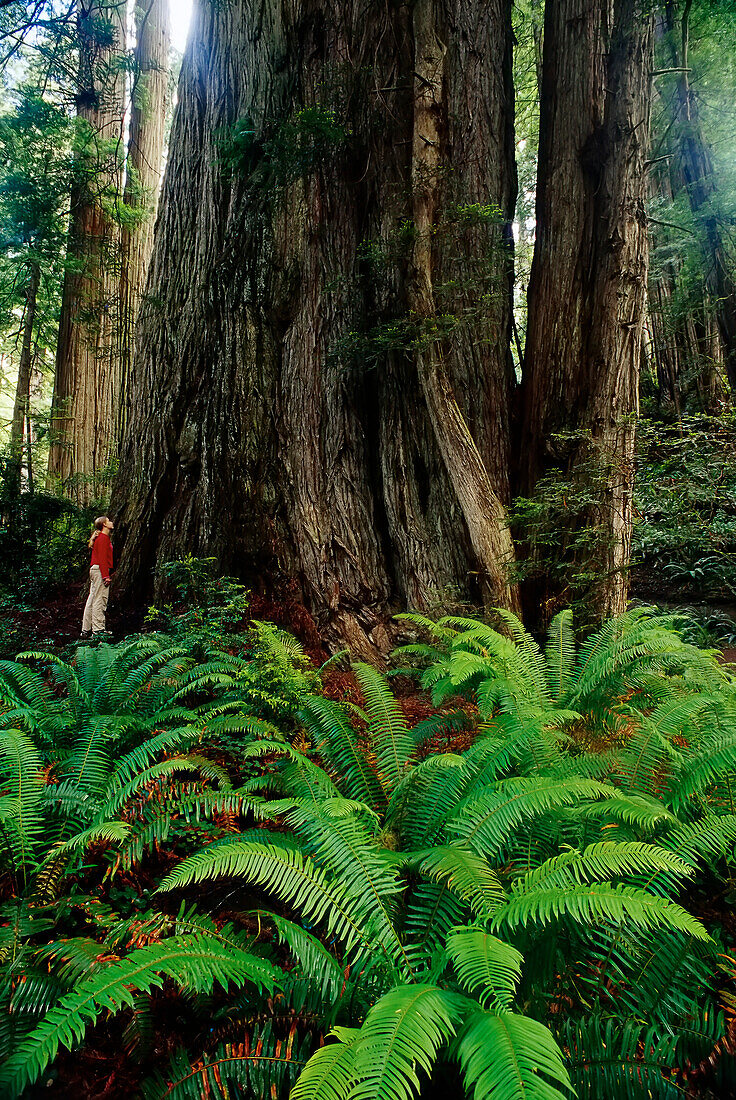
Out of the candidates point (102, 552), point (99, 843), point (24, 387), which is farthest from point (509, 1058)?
point (24, 387)

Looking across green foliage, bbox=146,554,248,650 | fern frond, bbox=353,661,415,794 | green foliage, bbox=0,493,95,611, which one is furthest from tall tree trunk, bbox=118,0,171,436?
fern frond, bbox=353,661,415,794

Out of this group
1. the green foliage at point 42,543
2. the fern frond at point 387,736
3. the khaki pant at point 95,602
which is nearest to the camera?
the fern frond at point 387,736

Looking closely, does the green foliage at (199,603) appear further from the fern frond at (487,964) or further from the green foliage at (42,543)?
the fern frond at (487,964)

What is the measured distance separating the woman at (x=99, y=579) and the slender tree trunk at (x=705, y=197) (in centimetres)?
791

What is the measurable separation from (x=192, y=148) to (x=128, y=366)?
169 inches

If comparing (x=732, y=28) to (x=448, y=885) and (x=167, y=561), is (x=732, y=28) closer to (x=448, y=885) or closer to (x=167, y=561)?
(x=167, y=561)

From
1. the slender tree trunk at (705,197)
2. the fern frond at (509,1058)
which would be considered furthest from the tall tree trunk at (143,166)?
the fern frond at (509,1058)

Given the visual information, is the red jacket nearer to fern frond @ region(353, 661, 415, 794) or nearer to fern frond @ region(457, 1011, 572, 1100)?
fern frond @ region(353, 661, 415, 794)

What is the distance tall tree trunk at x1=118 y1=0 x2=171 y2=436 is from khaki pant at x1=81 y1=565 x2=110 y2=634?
440cm

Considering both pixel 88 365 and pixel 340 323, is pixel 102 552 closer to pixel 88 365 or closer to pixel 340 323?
pixel 340 323

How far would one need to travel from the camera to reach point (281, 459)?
5012mm

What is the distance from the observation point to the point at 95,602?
550 cm

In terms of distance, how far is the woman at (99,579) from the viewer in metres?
5.46

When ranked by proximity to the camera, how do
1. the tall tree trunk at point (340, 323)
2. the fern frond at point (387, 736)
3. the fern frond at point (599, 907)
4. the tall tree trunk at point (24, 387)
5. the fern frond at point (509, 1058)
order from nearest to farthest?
the fern frond at point (509, 1058) → the fern frond at point (599, 907) → the fern frond at point (387, 736) → the tall tree trunk at point (340, 323) → the tall tree trunk at point (24, 387)
